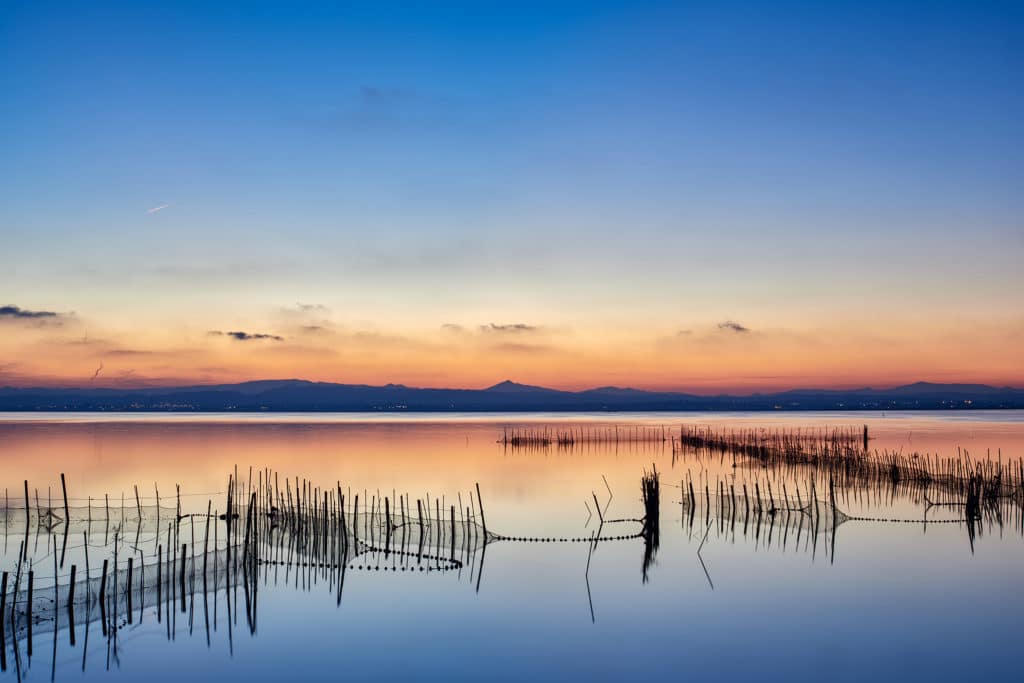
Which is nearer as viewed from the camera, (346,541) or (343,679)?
(343,679)

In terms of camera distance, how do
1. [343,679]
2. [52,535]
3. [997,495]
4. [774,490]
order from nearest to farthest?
[343,679], [52,535], [997,495], [774,490]

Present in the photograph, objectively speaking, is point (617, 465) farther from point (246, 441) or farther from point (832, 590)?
point (246, 441)

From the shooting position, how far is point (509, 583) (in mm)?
13445

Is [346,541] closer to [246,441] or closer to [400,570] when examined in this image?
[400,570]

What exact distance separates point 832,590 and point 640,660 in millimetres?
4575

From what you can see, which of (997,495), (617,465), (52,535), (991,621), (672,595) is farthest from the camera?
(617,465)

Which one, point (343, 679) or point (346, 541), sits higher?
point (346, 541)

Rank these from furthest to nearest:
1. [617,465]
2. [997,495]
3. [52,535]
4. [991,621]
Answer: [617,465] < [997,495] < [52,535] < [991,621]

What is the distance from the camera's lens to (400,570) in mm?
13586

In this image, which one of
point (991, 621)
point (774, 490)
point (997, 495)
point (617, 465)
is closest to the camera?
point (991, 621)

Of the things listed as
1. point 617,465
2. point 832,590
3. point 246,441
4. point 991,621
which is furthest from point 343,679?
point 246,441

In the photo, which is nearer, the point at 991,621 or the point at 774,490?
the point at 991,621

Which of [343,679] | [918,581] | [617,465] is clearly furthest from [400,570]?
[617,465]

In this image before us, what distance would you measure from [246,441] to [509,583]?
4487 cm
